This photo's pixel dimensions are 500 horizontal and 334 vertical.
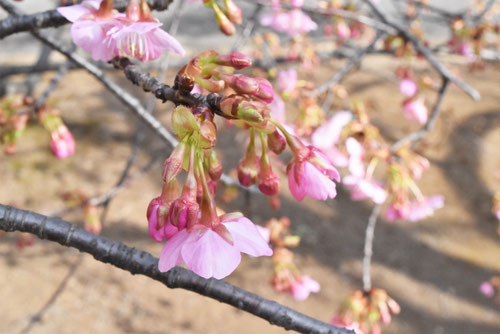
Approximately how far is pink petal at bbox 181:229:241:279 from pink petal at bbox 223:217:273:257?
0.01 metres

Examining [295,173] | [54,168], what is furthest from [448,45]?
[54,168]

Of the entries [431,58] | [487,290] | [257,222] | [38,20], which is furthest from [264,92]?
[487,290]

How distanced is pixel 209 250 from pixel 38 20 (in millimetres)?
448

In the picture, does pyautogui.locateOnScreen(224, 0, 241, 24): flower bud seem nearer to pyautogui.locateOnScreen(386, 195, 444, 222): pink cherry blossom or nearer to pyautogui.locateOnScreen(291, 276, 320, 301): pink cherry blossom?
pyautogui.locateOnScreen(386, 195, 444, 222): pink cherry blossom

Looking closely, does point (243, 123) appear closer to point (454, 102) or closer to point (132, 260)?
point (132, 260)

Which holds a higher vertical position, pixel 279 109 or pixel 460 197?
pixel 279 109

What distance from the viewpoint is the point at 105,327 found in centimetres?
191

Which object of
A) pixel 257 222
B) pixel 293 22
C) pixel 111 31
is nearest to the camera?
pixel 111 31

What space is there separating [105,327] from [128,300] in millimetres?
160

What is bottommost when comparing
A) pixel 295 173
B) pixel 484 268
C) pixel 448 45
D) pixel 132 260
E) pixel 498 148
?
pixel 484 268

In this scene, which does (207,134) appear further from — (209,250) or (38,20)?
(38,20)

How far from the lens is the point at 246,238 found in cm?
46

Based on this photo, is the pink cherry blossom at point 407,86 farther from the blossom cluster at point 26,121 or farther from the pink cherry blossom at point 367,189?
the blossom cluster at point 26,121

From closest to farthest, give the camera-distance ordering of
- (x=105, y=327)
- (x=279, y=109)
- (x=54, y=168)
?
(x=279, y=109), (x=105, y=327), (x=54, y=168)
